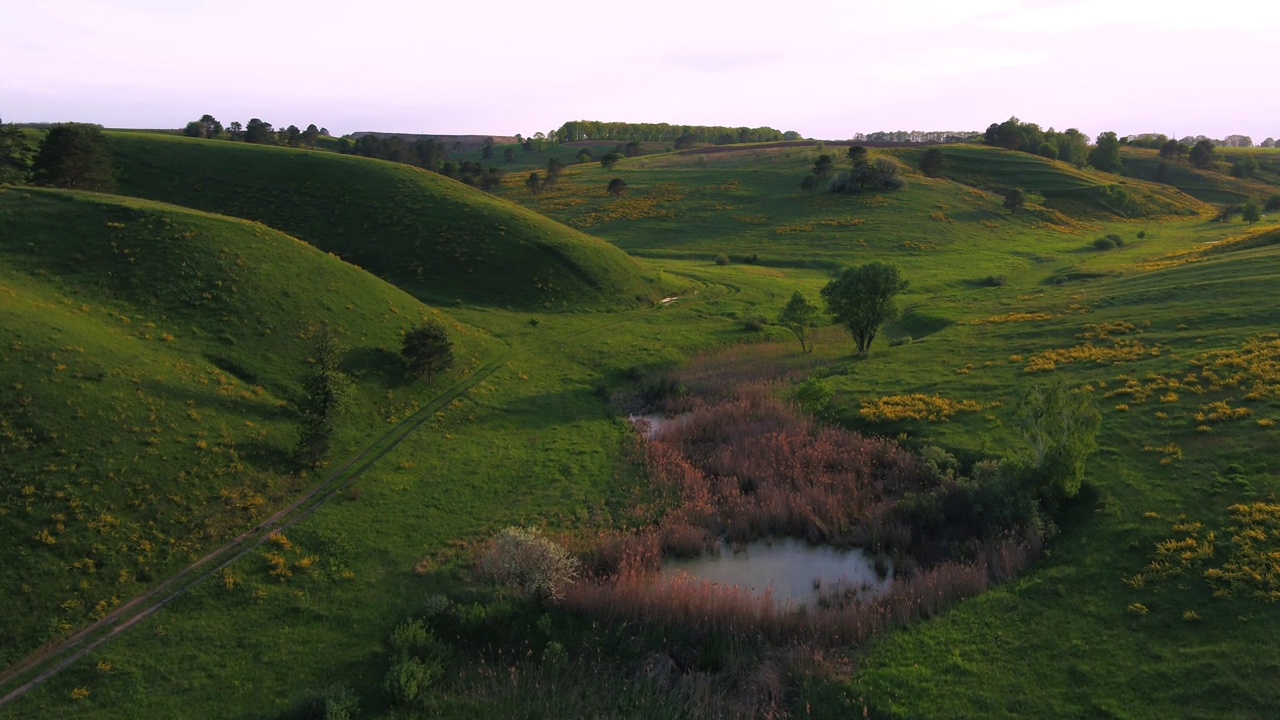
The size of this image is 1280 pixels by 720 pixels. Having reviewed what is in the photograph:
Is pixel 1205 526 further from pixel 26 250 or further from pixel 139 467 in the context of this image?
pixel 26 250

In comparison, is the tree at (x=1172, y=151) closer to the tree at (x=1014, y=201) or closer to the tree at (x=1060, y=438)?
the tree at (x=1014, y=201)

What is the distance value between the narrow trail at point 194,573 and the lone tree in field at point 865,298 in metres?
29.3

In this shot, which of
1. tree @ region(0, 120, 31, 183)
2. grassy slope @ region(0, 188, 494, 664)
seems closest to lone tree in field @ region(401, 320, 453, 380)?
grassy slope @ region(0, 188, 494, 664)

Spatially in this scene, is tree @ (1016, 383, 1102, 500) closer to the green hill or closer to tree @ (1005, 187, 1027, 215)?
the green hill

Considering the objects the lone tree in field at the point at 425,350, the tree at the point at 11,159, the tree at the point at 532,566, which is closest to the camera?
the tree at the point at 532,566

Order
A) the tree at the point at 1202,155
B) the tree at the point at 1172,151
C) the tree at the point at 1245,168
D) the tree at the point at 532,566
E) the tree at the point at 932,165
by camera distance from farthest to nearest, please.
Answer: the tree at the point at 1172,151, the tree at the point at 1202,155, the tree at the point at 1245,168, the tree at the point at 932,165, the tree at the point at 532,566

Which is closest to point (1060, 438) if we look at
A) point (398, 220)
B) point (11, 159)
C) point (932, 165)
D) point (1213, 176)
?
point (398, 220)

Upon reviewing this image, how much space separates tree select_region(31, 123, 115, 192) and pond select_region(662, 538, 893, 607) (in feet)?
237

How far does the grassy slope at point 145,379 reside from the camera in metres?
22.0

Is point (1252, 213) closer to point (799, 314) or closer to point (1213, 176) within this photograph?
point (1213, 176)

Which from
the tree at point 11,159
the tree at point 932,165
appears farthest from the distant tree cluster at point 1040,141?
the tree at point 11,159

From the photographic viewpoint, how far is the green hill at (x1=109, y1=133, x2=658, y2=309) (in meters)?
64.9

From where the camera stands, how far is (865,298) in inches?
1886

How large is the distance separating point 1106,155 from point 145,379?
8269 inches
